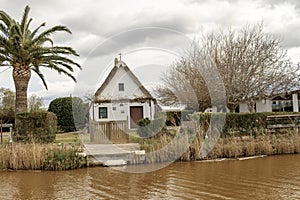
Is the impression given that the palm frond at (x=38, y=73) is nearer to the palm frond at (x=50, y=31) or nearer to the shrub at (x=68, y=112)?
the palm frond at (x=50, y=31)

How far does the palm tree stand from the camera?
1822cm

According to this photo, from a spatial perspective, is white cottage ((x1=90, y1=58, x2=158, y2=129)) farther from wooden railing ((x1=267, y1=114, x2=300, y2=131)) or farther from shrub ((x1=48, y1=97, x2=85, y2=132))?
wooden railing ((x1=267, y1=114, x2=300, y2=131))

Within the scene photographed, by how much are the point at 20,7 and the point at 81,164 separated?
11.7 metres

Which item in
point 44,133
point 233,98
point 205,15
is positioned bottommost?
point 44,133

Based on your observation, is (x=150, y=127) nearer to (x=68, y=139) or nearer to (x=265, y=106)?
(x=68, y=139)

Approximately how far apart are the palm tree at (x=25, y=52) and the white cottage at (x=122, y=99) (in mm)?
5252

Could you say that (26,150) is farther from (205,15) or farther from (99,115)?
(99,115)

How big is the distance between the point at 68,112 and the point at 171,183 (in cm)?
1974

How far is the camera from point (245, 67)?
21625mm

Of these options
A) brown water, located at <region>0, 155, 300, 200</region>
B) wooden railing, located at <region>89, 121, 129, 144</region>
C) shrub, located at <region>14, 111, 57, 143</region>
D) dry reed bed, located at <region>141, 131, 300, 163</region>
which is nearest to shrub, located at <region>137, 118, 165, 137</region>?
wooden railing, located at <region>89, 121, 129, 144</region>

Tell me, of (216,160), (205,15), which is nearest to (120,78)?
(205,15)

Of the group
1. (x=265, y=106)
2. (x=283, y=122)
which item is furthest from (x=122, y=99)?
(x=283, y=122)

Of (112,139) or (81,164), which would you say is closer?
(81,164)

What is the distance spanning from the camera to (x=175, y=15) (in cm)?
1536
